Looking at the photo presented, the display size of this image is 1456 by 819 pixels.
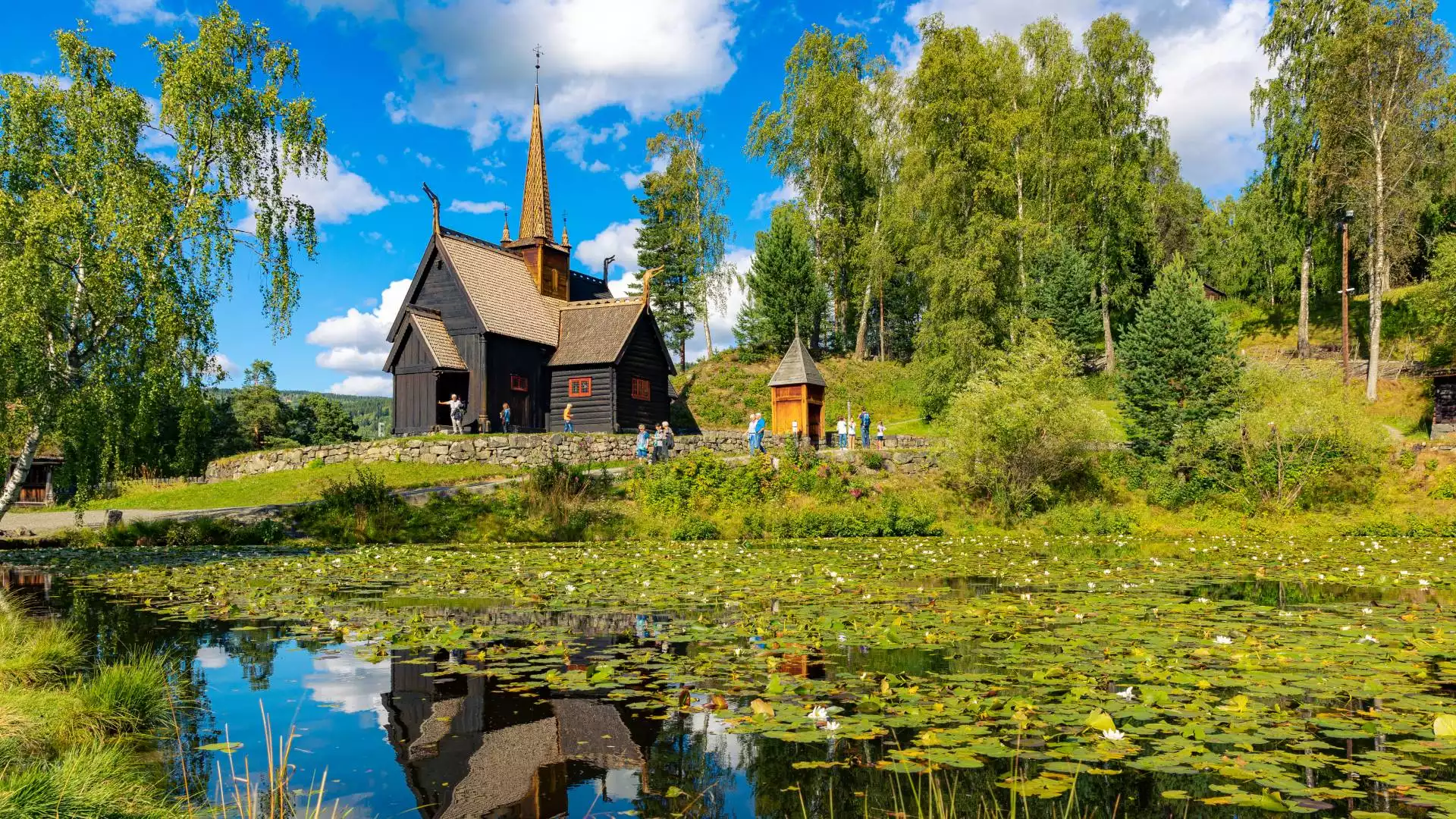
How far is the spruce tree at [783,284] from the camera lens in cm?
4984

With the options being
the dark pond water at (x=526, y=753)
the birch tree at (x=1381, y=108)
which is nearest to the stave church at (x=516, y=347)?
the dark pond water at (x=526, y=753)

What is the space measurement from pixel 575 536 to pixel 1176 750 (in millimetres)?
18083

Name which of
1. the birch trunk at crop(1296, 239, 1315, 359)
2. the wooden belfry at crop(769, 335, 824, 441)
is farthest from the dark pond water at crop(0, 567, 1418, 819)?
the birch trunk at crop(1296, 239, 1315, 359)

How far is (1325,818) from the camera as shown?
388 centimetres

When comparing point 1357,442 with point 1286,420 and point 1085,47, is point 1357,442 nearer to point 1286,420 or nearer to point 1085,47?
point 1286,420

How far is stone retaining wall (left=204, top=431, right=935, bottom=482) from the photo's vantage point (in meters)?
29.4

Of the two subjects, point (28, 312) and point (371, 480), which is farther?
point (371, 480)

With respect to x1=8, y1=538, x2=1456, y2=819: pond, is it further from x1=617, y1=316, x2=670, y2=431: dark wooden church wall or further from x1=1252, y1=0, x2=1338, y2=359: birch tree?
x1=1252, y1=0, x2=1338, y2=359: birch tree

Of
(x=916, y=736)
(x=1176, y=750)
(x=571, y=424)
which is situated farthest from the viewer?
(x=571, y=424)

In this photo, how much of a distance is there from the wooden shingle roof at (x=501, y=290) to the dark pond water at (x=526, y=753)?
28.3 metres

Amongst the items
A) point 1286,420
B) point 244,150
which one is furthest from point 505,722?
point 1286,420

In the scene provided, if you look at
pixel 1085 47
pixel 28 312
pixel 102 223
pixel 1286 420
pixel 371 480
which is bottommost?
pixel 371 480

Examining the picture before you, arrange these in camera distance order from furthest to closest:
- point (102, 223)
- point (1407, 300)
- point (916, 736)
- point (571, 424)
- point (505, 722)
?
point (1407, 300) < point (571, 424) < point (102, 223) < point (505, 722) < point (916, 736)

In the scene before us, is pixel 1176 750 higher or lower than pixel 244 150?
lower
